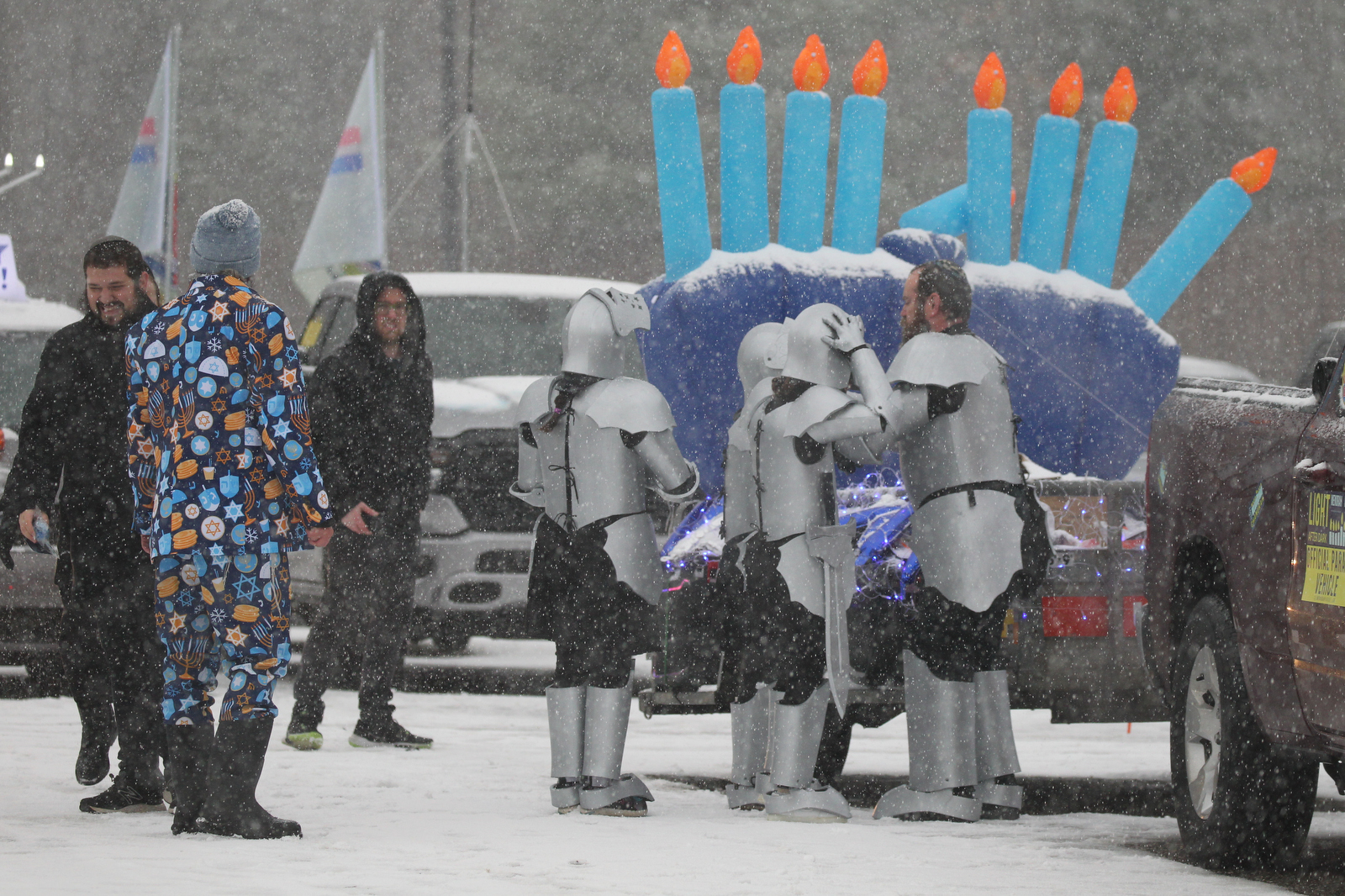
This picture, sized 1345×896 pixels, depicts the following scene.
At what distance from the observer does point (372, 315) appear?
8.73 meters

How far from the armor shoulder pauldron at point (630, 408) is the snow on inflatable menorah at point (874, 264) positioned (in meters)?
1.11

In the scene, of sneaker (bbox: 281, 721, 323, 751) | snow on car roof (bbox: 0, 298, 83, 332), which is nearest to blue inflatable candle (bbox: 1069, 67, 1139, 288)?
Answer: sneaker (bbox: 281, 721, 323, 751)

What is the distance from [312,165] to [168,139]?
27.9ft

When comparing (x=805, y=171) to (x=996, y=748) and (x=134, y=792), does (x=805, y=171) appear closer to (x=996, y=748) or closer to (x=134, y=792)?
(x=996, y=748)

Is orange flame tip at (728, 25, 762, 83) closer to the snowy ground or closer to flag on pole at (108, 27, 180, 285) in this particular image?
the snowy ground

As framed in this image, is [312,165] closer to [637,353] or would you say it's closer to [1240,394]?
[637,353]

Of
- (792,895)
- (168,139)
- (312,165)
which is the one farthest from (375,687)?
(312,165)

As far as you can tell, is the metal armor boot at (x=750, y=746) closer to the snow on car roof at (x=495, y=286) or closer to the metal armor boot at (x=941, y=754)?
the metal armor boot at (x=941, y=754)

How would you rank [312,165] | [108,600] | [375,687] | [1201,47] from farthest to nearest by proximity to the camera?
1. [312,165]
2. [1201,47]
3. [375,687]
4. [108,600]

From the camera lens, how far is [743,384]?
723cm

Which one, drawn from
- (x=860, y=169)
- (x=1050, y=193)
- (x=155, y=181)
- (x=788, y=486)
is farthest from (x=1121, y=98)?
(x=155, y=181)

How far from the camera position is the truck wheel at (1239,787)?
566cm

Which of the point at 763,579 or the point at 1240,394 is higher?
the point at 1240,394

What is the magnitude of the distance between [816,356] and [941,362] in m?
0.41
